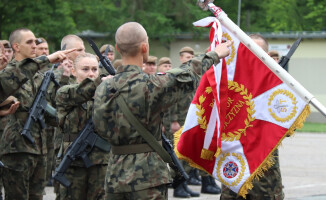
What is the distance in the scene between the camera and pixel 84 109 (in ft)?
23.4

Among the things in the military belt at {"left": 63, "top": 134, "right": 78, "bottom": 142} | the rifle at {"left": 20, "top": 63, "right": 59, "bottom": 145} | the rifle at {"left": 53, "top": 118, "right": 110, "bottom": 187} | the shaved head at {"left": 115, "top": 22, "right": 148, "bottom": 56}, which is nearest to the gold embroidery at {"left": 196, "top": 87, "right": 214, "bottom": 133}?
the rifle at {"left": 53, "top": 118, "right": 110, "bottom": 187}

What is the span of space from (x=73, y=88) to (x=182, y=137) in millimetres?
1153

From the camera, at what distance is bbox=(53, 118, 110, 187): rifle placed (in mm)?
6902

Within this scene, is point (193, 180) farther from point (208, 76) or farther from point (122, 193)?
point (122, 193)

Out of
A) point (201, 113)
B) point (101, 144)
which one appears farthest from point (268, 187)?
point (101, 144)

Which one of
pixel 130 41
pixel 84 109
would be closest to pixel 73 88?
pixel 84 109

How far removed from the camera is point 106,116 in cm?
507

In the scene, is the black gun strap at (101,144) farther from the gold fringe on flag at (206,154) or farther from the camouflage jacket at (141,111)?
the camouflage jacket at (141,111)

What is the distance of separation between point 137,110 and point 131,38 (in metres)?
0.54

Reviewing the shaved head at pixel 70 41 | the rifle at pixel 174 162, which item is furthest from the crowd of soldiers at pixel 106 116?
the shaved head at pixel 70 41

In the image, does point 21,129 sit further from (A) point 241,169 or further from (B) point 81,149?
(A) point 241,169

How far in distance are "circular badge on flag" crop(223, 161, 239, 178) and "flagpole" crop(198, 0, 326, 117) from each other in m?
1.05

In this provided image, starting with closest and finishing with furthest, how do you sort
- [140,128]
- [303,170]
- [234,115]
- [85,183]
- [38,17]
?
1. [140,128]
2. [234,115]
3. [85,183]
4. [303,170]
5. [38,17]

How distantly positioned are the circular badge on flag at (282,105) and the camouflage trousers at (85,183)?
1998mm
